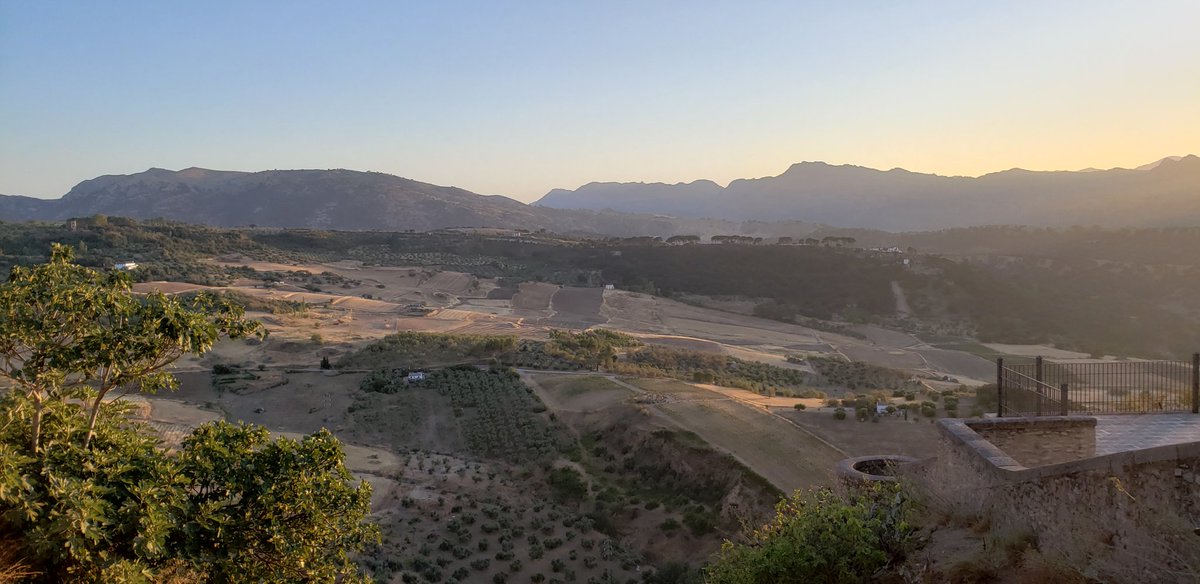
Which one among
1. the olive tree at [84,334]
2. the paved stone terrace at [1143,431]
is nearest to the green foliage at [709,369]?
the paved stone terrace at [1143,431]

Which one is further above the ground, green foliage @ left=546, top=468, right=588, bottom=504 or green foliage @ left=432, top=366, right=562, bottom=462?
green foliage @ left=432, top=366, right=562, bottom=462

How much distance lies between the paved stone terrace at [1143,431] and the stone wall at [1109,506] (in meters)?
2.61

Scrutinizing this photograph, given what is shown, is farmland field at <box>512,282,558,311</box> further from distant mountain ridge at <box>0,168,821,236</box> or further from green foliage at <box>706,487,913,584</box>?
distant mountain ridge at <box>0,168,821,236</box>

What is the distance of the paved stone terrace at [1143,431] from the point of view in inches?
363

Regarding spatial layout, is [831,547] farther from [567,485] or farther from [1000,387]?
[567,485]

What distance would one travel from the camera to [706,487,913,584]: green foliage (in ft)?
21.5

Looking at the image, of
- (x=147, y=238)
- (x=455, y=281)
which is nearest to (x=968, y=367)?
(x=455, y=281)

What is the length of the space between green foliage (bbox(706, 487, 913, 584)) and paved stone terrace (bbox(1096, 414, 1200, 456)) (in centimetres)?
355

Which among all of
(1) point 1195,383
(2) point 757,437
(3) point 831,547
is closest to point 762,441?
(2) point 757,437

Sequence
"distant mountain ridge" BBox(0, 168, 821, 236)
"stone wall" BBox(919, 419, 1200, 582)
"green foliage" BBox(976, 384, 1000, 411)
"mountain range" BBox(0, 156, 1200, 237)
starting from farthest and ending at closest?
1. "distant mountain ridge" BBox(0, 168, 821, 236)
2. "mountain range" BBox(0, 156, 1200, 237)
3. "green foliage" BBox(976, 384, 1000, 411)
4. "stone wall" BBox(919, 419, 1200, 582)

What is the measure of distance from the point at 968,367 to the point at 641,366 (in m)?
22.0

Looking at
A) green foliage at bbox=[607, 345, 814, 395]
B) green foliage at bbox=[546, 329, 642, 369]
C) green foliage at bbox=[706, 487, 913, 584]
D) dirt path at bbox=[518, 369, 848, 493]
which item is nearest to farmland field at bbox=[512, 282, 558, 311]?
green foliage at bbox=[546, 329, 642, 369]

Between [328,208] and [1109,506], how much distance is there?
180 metres

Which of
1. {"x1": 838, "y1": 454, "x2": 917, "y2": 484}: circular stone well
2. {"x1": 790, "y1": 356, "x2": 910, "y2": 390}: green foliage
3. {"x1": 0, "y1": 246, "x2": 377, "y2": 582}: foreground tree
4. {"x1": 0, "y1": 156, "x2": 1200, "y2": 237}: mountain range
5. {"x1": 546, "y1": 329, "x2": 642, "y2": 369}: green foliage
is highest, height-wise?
{"x1": 0, "y1": 156, "x2": 1200, "y2": 237}: mountain range
